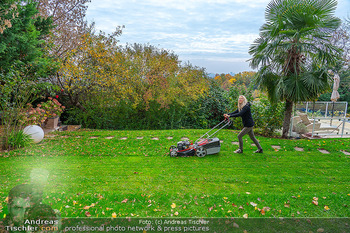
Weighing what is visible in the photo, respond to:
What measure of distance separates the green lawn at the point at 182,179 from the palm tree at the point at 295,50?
6.14 ft

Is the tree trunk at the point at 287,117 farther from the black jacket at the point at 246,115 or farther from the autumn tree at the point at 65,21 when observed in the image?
the autumn tree at the point at 65,21

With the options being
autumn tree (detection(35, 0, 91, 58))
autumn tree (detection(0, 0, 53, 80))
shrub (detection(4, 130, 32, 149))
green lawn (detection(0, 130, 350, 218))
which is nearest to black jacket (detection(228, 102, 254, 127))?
green lawn (detection(0, 130, 350, 218))

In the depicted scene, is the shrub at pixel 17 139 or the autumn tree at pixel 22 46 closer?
the shrub at pixel 17 139

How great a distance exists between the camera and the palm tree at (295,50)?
6887mm

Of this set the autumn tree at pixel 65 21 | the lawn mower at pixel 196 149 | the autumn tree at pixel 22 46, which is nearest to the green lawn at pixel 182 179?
the lawn mower at pixel 196 149

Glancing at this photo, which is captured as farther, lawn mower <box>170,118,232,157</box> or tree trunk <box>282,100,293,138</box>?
tree trunk <box>282,100,293,138</box>

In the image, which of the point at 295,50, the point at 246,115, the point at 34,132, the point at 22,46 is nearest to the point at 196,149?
the point at 246,115

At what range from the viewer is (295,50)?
7445 millimetres

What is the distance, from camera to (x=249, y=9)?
885cm

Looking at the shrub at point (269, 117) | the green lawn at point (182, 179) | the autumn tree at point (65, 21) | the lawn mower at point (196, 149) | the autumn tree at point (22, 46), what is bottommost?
the green lawn at point (182, 179)

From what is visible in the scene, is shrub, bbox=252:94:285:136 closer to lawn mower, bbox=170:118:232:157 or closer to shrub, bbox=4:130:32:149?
lawn mower, bbox=170:118:232:157

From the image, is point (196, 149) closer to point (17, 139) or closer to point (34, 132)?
point (34, 132)

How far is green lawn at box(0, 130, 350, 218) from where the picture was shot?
327 cm

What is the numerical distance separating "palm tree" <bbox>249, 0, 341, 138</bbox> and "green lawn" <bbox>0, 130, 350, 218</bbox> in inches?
73.7
